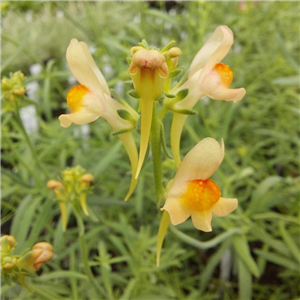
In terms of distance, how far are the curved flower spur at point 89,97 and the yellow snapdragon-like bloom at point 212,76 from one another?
8 centimetres

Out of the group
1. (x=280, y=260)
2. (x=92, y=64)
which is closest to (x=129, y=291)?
(x=280, y=260)

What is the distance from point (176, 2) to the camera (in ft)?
5.69

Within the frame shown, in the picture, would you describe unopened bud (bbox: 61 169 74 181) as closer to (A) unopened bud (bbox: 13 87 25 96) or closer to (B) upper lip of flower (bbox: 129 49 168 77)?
(A) unopened bud (bbox: 13 87 25 96)

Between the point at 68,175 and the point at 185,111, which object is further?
the point at 68,175

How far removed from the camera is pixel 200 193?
48cm

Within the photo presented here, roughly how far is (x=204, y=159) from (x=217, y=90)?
9 cm

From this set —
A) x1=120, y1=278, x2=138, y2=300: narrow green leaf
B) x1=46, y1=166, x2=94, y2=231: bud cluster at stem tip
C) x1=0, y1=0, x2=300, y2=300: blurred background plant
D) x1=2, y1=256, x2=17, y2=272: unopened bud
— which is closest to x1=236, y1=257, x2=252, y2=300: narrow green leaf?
x1=0, y1=0, x2=300, y2=300: blurred background plant

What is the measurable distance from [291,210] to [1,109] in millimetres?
830

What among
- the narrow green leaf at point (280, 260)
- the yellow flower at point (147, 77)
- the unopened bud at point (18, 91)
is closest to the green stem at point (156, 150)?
the yellow flower at point (147, 77)

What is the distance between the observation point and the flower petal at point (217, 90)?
0.48 meters

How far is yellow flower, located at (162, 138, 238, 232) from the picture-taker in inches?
18.8

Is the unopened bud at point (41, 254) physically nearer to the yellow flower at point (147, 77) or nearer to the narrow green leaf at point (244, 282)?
the yellow flower at point (147, 77)

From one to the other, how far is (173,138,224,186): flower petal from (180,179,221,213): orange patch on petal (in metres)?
0.01

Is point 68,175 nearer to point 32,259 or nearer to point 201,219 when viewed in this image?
point 32,259
